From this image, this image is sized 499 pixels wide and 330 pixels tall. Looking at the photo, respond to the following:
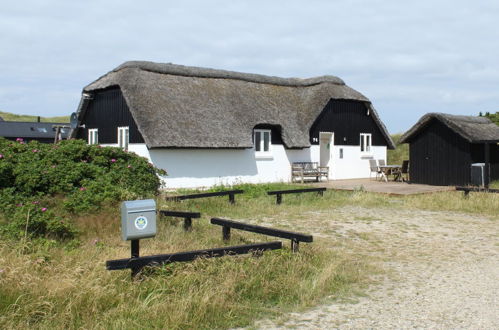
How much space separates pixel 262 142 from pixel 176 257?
57.9ft

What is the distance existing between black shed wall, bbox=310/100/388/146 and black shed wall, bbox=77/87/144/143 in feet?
29.4

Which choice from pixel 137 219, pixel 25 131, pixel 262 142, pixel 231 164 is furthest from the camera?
pixel 25 131

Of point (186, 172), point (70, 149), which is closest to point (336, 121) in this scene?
point (186, 172)

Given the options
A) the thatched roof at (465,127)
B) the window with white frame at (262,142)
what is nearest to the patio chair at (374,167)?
the thatched roof at (465,127)

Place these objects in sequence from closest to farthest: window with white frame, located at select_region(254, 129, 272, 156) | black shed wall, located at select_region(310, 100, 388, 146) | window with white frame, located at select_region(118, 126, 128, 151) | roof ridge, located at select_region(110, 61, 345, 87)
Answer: window with white frame, located at select_region(118, 126, 128, 151) → roof ridge, located at select_region(110, 61, 345, 87) → window with white frame, located at select_region(254, 129, 272, 156) → black shed wall, located at select_region(310, 100, 388, 146)

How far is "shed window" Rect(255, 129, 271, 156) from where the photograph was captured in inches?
920

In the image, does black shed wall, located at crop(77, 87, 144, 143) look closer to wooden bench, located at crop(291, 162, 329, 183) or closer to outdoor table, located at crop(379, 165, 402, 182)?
wooden bench, located at crop(291, 162, 329, 183)

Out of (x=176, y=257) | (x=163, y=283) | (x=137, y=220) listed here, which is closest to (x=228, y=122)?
(x=176, y=257)

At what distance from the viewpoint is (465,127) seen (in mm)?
20188

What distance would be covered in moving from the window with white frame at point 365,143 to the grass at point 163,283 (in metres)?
19.0

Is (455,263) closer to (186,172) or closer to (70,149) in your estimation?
(70,149)

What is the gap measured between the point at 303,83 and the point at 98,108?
1107cm

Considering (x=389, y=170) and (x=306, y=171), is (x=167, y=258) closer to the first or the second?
(x=306, y=171)

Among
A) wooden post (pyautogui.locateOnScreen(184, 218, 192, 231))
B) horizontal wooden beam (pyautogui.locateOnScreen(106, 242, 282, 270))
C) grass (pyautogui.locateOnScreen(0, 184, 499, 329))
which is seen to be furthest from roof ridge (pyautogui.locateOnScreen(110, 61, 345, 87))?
horizontal wooden beam (pyautogui.locateOnScreen(106, 242, 282, 270))
